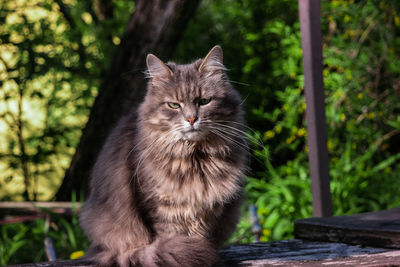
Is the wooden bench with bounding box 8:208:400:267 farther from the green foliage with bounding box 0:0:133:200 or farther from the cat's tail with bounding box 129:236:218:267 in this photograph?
the green foliage with bounding box 0:0:133:200

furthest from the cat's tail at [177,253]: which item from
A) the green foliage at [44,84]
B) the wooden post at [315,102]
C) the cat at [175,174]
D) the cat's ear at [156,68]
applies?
the green foliage at [44,84]

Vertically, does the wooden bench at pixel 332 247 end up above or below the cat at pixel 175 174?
below

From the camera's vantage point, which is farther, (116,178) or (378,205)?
(378,205)

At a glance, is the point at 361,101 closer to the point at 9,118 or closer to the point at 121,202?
the point at 121,202

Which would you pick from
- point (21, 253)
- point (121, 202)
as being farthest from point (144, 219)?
point (21, 253)

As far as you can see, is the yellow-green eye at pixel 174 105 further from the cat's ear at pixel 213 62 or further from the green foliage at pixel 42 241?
the green foliage at pixel 42 241

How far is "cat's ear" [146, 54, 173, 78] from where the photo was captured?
2.08m

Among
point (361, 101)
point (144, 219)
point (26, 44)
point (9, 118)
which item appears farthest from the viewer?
point (9, 118)

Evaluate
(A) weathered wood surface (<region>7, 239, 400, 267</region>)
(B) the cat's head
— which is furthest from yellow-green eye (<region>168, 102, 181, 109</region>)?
(A) weathered wood surface (<region>7, 239, 400, 267</region>)

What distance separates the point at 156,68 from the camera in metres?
2.11

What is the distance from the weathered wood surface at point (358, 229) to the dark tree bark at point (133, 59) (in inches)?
63.7

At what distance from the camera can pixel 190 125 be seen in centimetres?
189

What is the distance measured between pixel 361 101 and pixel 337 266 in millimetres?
2591

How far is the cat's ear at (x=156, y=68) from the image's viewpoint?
2.08 m
